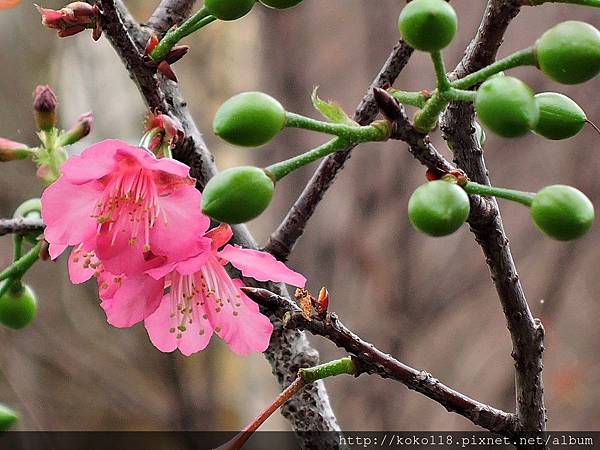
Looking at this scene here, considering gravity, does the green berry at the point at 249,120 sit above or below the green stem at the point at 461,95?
below

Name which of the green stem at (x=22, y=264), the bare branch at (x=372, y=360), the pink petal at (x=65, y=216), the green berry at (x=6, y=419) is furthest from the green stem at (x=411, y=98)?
the green berry at (x=6, y=419)

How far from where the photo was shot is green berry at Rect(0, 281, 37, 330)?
0.91 m

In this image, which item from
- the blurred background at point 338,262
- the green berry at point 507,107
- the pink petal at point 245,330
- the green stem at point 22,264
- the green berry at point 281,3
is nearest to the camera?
the green berry at point 507,107

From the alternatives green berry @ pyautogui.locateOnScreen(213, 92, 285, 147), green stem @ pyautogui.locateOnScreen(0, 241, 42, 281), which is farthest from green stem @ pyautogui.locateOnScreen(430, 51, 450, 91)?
green stem @ pyautogui.locateOnScreen(0, 241, 42, 281)

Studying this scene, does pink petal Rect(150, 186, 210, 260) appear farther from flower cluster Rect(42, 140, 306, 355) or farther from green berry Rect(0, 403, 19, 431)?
green berry Rect(0, 403, 19, 431)

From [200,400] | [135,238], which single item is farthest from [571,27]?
[200,400]

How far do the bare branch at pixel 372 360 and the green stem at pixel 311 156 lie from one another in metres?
0.12

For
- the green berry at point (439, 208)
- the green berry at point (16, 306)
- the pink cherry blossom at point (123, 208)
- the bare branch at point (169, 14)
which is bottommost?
the green berry at point (16, 306)

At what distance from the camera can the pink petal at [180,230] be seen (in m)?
0.62

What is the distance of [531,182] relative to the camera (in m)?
3.12

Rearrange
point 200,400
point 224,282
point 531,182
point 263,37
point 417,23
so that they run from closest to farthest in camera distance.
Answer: point 417,23, point 224,282, point 531,182, point 263,37, point 200,400

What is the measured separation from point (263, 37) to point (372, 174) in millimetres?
815

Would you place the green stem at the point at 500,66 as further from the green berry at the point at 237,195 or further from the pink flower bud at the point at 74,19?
the pink flower bud at the point at 74,19

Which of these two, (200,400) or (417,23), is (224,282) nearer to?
(417,23)
